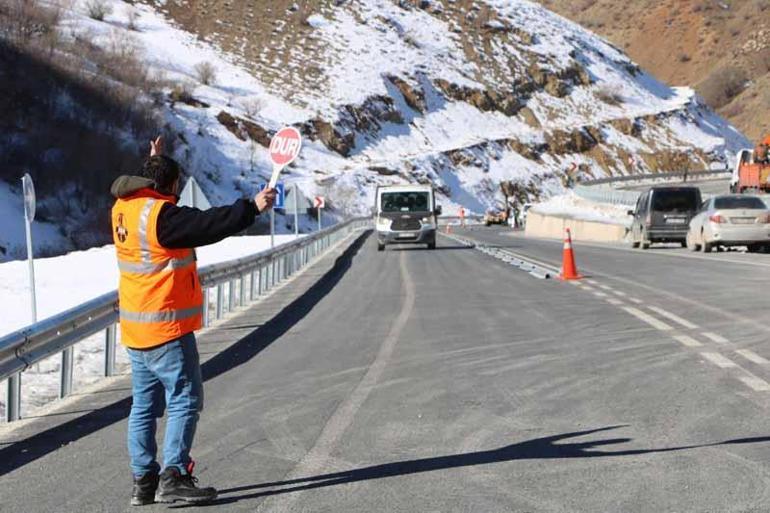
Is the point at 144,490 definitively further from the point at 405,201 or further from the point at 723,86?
the point at 723,86

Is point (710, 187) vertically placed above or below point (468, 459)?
above

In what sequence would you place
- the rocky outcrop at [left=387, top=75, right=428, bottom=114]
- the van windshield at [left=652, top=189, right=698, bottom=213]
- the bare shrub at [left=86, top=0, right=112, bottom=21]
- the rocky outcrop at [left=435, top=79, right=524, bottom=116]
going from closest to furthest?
the van windshield at [left=652, top=189, right=698, bottom=213], the bare shrub at [left=86, top=0, right=112, bottom=21], the rocky outcrop at [left=387, top=75, right=428, bottom=114], the rocky outcrop at [left=435, top=79, right=524, bottom=116]

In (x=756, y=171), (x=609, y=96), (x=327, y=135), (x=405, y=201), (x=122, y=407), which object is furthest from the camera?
(x=609, y=96)

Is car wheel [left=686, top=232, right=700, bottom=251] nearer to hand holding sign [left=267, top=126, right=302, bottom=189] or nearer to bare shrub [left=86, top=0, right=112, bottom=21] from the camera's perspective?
hand holding sign [left=267, top=126, right=302, bottom=189]

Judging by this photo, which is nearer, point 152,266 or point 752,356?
point 152,266

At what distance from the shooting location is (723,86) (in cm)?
17150

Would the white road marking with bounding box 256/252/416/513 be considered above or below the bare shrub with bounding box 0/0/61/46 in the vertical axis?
below

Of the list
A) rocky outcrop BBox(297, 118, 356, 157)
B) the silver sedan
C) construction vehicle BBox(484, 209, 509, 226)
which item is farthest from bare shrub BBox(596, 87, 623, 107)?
the silver sedan

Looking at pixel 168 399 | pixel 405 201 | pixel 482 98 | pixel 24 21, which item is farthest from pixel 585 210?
pixel 482 98

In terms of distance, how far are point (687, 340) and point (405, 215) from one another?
28.8m

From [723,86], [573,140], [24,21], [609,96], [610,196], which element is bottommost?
[610,196]

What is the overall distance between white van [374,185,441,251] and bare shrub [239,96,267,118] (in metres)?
72.8

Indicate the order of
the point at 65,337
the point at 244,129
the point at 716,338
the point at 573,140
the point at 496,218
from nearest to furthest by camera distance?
the point at 65,337
the point at 716,338
the point at 496,218
the point at 244,129
the point at 573,140

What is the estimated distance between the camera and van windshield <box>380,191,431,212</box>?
139 feet
